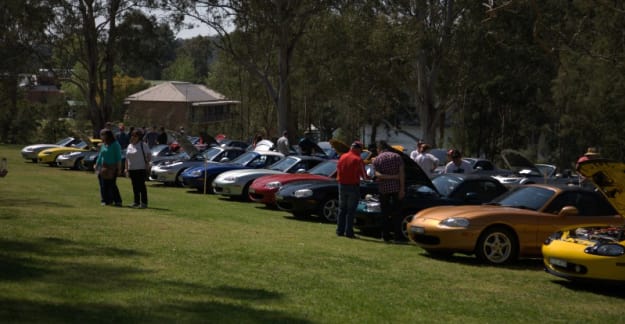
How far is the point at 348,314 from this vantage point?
855 centimetres

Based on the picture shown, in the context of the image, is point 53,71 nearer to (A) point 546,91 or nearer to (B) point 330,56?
(B) point 330,56

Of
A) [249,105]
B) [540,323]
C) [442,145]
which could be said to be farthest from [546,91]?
[540,323]

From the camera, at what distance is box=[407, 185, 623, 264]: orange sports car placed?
12711mm

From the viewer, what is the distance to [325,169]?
21375 mm

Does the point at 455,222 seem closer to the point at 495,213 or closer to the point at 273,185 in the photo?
the point at 495,213

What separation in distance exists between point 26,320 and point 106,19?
1957 inches

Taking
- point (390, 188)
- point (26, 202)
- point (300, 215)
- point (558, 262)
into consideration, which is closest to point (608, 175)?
point (558, 262)

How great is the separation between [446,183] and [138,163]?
21.3 ft

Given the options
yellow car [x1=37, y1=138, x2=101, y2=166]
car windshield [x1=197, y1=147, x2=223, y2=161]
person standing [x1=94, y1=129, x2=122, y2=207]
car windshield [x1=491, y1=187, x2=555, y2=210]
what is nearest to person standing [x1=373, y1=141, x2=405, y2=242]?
car windshield [x1=491, y1=187, x2=555, y2=210]

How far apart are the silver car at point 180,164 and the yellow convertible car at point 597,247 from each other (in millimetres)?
17393

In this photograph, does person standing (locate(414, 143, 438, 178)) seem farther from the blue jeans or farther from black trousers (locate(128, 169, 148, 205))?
black trousers (locate(128, 169, 148, 205))

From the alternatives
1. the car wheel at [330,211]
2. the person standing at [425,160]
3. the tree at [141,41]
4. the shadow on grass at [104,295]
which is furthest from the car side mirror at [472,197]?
the tree at [141,41]

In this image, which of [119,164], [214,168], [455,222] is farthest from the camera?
[214,168]

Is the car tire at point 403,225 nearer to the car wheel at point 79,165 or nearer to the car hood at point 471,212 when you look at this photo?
the car hood at point 471,212
